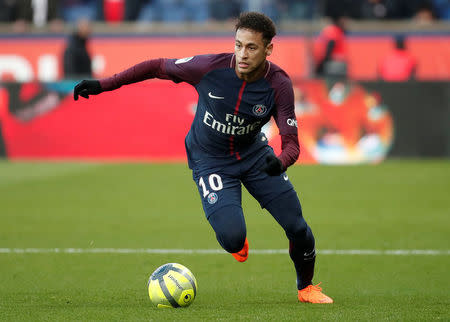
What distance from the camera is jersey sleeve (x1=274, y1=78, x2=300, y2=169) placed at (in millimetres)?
6027

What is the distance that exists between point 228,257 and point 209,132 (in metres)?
2.36

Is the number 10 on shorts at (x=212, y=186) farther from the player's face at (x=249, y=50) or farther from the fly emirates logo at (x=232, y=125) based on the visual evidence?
the player's face at (x=249, y=50)

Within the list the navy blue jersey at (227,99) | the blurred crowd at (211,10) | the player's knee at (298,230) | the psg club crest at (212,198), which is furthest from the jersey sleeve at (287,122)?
the blurred crowd at (211,10)

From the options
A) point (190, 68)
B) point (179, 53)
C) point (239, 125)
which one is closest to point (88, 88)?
point (190, 68)

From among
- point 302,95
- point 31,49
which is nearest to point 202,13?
point 31,49

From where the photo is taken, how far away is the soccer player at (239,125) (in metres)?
6.18

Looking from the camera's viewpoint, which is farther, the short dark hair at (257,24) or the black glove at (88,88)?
the black glove at (88,88)

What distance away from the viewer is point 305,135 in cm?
1641

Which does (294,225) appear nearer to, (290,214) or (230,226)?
(290,214)

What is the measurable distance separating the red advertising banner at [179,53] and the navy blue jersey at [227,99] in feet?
46.0

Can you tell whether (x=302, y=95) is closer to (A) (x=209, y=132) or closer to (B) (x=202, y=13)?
(B) (x=202, y=13)

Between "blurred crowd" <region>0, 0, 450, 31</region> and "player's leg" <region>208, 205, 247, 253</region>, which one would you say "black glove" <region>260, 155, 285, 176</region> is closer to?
"player's leg" <region>208, 205, 247, 253</region>

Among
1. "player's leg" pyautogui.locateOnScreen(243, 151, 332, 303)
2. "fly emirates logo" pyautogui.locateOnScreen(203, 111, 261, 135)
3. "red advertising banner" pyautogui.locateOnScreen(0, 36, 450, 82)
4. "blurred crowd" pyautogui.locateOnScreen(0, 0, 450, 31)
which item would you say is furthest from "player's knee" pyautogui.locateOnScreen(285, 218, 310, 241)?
"blurred crowd" pyautogui.locateOnScreen(0, 0, 450, 31)

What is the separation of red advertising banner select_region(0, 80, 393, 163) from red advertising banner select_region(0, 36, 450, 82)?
306 centimetres
